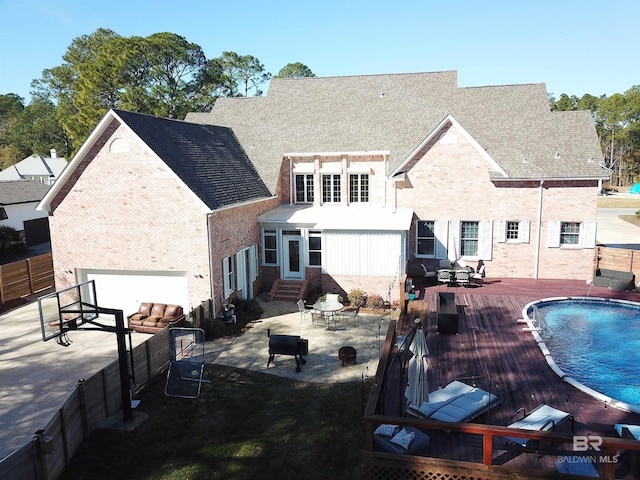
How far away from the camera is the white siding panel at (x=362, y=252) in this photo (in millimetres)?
22656

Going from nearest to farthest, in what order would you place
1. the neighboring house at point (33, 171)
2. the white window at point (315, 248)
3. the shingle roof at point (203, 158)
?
1. the shingle roof at point (203, 158)
2. the white window at point (315, 248)
3. the neighboring house at point (33, 171)

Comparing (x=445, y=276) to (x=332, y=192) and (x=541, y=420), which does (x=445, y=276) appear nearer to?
(x=332, y=192)

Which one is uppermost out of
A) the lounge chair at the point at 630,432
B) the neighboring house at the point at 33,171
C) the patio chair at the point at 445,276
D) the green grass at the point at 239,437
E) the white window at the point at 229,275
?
the neighboring house at the point at 33,171

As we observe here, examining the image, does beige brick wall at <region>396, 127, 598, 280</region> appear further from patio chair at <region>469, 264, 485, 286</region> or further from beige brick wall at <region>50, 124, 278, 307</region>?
beige brick wall at <region>50, 124, 278, 307</region>

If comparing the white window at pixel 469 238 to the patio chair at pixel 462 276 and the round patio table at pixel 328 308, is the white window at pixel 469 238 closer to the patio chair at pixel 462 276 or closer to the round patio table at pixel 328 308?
the patio chair at pixel 462 276

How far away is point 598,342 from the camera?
1670 centimetres

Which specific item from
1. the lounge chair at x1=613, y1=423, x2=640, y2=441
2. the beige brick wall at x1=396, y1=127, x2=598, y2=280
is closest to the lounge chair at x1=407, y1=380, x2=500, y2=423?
the lounge chair at x1=613, y1=423, x2=640, y2=441

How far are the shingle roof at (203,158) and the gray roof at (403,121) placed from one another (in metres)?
1.86

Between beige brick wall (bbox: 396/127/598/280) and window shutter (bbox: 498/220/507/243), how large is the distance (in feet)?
0.64

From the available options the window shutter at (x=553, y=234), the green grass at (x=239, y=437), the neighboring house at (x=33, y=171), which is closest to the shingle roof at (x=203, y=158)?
the green grass at (x=239, y=437)

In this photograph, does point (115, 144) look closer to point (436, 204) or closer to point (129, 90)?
point (436, 204)

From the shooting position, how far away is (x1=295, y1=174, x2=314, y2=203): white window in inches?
1114

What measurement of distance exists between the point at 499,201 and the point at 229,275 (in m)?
14.8

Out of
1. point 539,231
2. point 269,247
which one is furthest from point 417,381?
point 539,231
